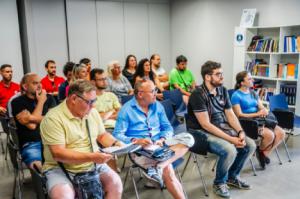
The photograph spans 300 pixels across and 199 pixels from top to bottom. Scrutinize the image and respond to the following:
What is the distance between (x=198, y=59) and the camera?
7574 millimetres

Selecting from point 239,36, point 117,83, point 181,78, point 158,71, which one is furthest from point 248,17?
point 117,83

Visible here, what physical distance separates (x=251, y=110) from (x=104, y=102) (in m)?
1.84

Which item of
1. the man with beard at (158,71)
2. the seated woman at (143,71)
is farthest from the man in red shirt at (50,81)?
the man with beard at (158,71)

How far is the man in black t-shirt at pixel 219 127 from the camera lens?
127 inches

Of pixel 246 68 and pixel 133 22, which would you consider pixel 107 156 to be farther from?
pixel 133 22

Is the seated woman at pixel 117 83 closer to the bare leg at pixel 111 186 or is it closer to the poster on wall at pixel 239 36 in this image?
the bare leg at pixel 111 186

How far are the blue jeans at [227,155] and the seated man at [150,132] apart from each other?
0.51m

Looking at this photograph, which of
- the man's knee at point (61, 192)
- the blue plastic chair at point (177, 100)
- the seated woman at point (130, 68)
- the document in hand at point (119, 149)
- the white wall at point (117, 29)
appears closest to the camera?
the man's knee at point (61, 192)

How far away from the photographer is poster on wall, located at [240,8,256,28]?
6133 millimetres

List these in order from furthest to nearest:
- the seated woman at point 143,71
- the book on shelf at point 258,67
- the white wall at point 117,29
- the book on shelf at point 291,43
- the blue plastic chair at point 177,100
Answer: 1. the white wall at point 117,29
2. the book on shelf at point 258,67
3. the book on shelf at point 291,43
4. the seated woman at point 143,71
5. the blue plastic chair at point 177,100

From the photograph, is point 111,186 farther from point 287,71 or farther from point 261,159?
point 287,71

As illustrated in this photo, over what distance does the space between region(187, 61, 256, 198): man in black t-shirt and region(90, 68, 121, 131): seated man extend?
3.12 feet

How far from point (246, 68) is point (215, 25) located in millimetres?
1428

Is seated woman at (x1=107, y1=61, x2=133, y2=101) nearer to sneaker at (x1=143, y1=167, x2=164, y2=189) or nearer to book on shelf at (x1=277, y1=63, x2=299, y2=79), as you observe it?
sneaker at (x1=143, y1=167, x2=164, y2=189)
